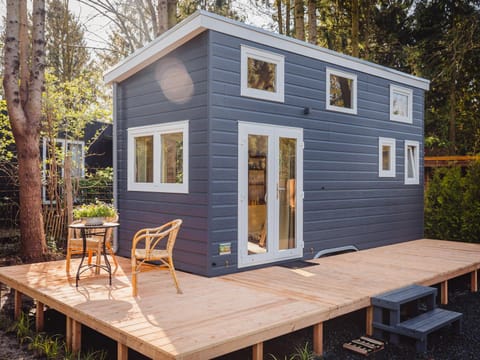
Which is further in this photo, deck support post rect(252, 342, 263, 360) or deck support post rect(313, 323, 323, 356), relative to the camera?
→ deck support post rect(313, 323, 323, 356)

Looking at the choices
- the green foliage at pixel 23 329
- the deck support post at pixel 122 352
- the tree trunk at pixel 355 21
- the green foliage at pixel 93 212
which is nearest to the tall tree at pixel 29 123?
the green foliage at pixel 23 329

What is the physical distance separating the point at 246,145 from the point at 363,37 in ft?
32.0

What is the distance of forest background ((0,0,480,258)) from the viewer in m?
11.2

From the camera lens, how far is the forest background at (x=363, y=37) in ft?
36.7

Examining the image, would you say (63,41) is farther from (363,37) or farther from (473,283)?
(473,283)

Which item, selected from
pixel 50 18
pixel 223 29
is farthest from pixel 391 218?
pixel 50 18

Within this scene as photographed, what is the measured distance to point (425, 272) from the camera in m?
5.40

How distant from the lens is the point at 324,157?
21.7ft

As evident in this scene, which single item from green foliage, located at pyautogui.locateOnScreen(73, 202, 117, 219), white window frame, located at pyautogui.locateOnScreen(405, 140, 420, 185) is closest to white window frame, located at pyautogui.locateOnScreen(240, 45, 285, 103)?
green foliage, located at pyautogui.locateOnScreen(73, 202, 117, 219)

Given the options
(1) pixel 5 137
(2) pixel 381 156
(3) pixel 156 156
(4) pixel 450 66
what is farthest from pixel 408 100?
(1) pixel 5 137

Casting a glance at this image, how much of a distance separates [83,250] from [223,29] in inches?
113

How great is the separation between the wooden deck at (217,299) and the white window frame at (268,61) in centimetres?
213

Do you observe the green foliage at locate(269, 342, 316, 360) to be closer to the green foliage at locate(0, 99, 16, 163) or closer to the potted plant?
the potted plant

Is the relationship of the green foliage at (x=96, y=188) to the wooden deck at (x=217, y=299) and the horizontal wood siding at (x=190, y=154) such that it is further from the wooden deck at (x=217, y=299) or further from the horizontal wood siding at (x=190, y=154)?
the wooden deck at (x=217, y=299)
